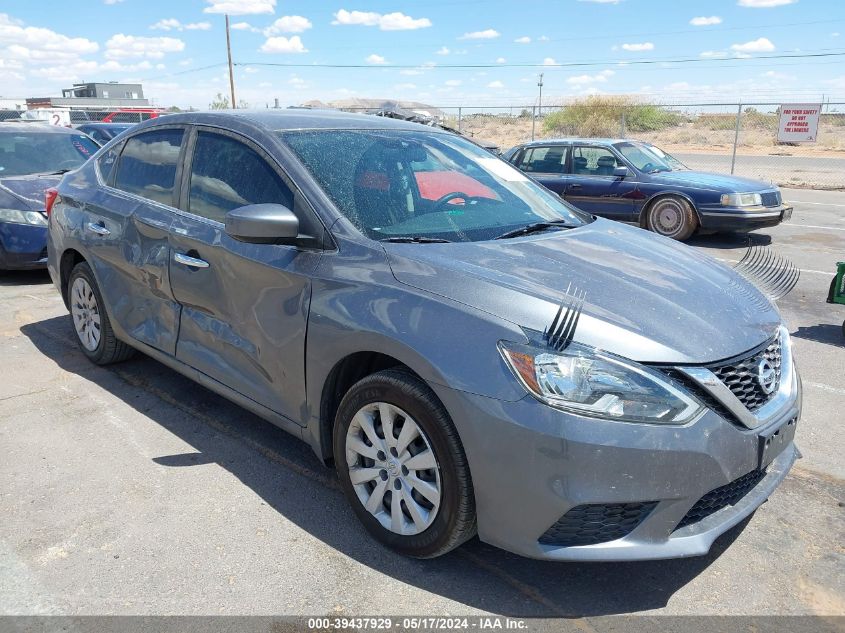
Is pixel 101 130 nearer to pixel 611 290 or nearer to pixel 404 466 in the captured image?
pixel 404 466

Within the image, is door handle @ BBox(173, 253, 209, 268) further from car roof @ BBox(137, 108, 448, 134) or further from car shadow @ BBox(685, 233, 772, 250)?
car shadow @ BBox(685, 233, 772, 250)

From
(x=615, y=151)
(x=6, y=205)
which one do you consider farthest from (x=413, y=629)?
(x=615, y=151)

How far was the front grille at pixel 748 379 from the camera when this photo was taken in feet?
8.34

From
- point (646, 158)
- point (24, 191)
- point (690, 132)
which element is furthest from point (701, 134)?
point (24, 191)

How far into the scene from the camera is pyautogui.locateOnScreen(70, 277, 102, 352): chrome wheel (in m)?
4.88

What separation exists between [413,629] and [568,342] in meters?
1.14

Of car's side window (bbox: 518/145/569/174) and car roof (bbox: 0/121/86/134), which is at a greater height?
car roof (bbox: 0/121/86/134)

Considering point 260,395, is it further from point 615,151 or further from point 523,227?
point 615,151

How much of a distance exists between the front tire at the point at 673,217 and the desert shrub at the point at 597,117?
24.8 meters

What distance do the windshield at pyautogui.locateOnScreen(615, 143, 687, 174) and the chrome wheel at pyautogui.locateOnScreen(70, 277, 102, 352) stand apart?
27.5ft

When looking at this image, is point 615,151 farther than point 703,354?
Yes

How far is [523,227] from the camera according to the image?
350 cm

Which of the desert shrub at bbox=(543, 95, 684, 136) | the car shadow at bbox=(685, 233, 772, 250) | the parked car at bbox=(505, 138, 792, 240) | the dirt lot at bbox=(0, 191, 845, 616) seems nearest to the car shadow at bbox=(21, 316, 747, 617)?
the dirt lot at bbox=(0, 191, 845, 616)

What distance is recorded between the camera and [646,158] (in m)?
11.2
